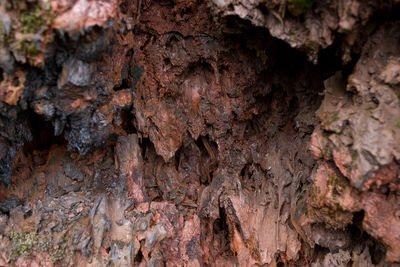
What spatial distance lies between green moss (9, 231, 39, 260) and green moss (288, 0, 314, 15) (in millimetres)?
6625

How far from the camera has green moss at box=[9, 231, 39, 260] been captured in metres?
6.13

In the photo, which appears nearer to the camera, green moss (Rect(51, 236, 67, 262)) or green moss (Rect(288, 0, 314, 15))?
green moss (Rect(288, 0, 314, 15))

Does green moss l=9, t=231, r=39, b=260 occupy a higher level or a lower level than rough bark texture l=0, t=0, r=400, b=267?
lower

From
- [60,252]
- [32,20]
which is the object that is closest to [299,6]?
[32,20]

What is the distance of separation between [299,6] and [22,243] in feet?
22.8

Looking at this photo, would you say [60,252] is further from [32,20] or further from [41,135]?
[32,20]

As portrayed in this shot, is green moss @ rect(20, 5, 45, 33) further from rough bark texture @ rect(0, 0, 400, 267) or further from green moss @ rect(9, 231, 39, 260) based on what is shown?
green moss @ rect(9, 231, 39, 260)

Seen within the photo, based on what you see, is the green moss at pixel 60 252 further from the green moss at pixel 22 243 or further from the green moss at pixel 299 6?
the green moss at pixel 299 6

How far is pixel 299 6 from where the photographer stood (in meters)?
5.22

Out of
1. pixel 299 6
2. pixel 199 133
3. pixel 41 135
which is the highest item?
pixel 299 6

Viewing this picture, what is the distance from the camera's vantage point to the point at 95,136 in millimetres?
6320

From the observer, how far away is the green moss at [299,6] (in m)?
5.17

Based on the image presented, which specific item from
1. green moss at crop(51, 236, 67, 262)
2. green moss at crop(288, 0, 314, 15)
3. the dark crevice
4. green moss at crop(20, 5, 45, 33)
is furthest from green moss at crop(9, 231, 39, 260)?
green moss at crop(288, 0, 314, 15)

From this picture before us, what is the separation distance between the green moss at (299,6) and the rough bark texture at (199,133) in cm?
2
